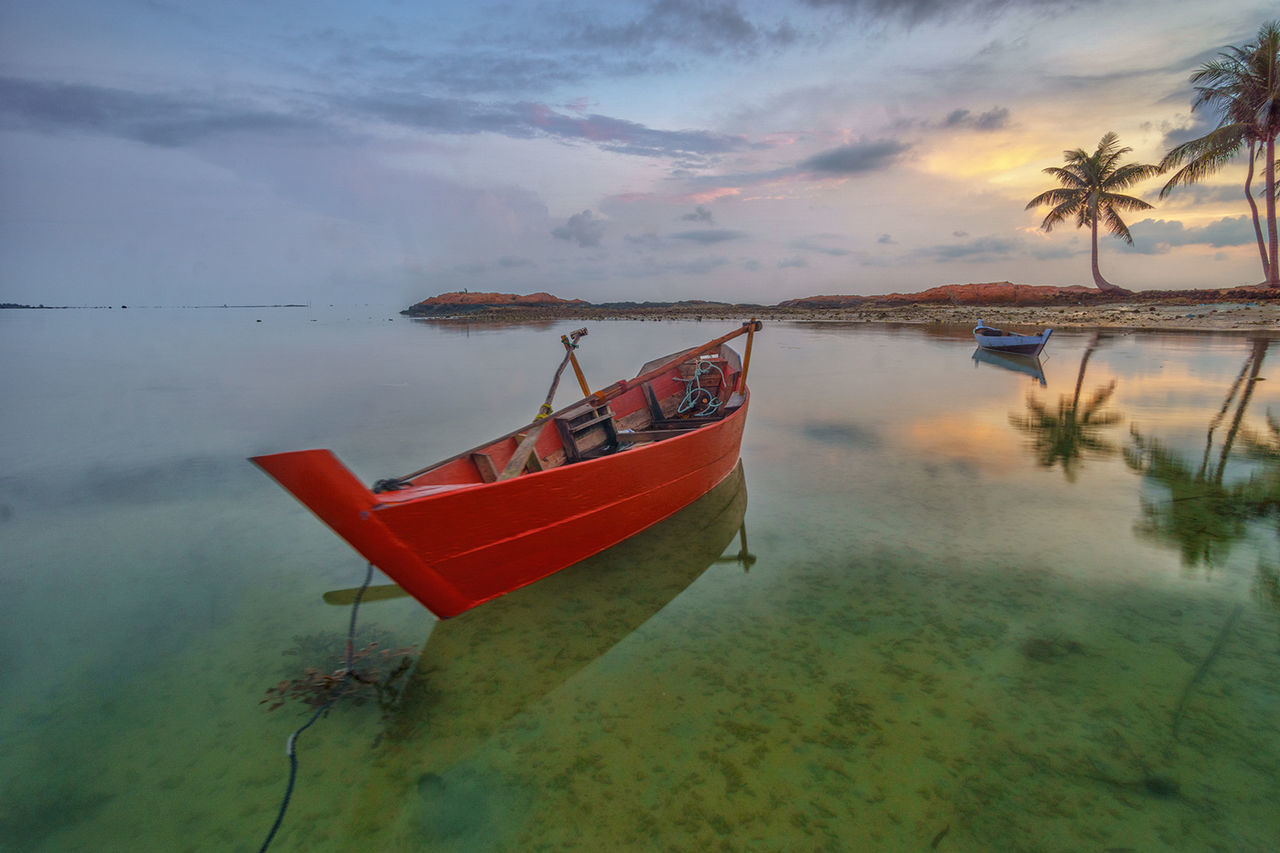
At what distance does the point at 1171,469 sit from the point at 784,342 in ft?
78.3

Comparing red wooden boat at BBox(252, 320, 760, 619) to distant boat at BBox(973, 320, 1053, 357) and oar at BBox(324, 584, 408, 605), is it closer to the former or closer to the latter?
oar at BBox(324, 584, 408, 605)

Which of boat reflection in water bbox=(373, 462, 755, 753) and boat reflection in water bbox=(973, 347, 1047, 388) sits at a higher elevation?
boat reflection in water bbox=(973, 347, 1047, 388)

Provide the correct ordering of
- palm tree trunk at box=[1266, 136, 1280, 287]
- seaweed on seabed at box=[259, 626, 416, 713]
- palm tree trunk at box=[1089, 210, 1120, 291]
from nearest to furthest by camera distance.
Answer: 1. seaweed on seabed at box=[259, 626, 416, 713]
2. palm tree trunk at box=[1266, 136, 1280, 287]
3. palm tree trunk at box=[1089, 210, 1120, 291]

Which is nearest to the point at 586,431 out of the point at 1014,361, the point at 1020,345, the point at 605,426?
the point at 605,426

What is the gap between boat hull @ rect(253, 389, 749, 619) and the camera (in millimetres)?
3419

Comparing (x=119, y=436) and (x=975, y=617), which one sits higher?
(x=119, y=436)

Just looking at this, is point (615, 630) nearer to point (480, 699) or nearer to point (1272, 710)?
point (480, 699)

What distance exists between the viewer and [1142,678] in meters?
3.66

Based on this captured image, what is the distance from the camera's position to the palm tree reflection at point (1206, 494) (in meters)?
5.62

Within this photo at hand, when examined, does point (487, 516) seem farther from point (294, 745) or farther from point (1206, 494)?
point (1206, 494)

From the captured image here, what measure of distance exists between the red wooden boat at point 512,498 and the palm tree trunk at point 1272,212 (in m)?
34.4

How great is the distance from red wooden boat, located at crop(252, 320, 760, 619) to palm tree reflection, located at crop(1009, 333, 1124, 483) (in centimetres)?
522

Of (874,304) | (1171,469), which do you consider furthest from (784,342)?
(874,304)

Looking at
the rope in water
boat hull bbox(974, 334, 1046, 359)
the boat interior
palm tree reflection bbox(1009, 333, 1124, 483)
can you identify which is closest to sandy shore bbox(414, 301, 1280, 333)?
boat hull bbox(974, 334, 1046, 359)
